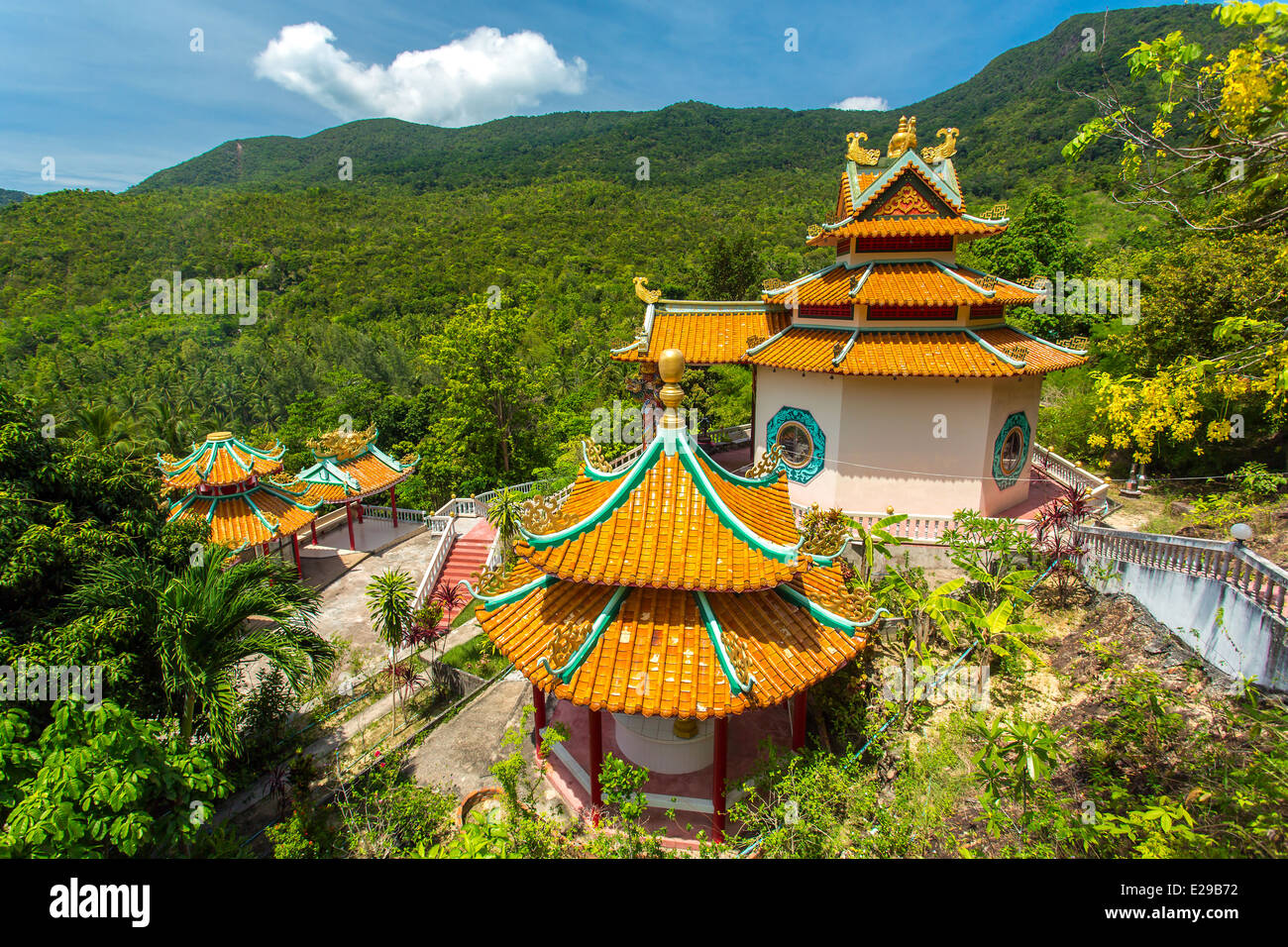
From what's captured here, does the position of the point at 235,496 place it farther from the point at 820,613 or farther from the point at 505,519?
the point at 820,613

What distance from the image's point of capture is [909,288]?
49.2 feet

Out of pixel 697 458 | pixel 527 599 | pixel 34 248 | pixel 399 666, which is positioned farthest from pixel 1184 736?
pixel 34 248

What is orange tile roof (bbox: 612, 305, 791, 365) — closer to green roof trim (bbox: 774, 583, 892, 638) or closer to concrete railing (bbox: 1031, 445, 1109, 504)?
concrete railing (bbox: 1031, 445, 1109, 504)

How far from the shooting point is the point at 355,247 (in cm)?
9575

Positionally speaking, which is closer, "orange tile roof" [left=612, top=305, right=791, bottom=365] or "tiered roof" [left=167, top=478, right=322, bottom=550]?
"orange tile roof" [left=612, top=305, right=791, bottom=365]

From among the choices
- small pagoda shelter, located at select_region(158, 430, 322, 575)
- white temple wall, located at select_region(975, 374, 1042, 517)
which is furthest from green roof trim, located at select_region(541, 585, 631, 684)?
small pagoda shelter, located at select_region(158, 430, 322, 575)

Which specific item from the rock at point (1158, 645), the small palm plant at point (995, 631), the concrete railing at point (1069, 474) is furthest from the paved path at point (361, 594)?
the concrete railing at point (1069, 474)

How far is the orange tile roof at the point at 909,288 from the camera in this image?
1457 centimetres

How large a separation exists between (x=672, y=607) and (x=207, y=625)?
7.53m

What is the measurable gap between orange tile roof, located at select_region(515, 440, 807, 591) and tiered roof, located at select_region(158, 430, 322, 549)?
17.0 meters

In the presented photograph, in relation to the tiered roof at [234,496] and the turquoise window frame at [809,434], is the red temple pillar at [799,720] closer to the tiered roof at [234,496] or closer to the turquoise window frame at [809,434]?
the turquoise window frame at [809,434]

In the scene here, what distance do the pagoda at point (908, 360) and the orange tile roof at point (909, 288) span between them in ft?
0.14

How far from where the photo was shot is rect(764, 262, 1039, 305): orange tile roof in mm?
14570

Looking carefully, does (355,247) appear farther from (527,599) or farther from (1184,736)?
(1184,736)
